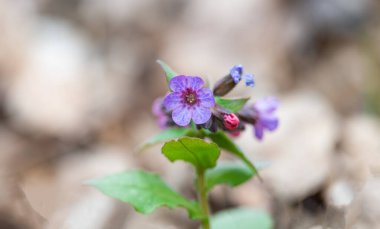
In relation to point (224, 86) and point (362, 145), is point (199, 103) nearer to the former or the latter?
point (224, 86)

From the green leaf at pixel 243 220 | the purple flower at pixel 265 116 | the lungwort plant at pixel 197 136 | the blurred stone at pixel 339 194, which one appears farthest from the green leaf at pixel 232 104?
the blurred stone at pixel 339 194

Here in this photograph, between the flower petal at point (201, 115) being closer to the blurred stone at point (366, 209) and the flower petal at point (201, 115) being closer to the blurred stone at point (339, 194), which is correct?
the blurred stone at point (366, 209)

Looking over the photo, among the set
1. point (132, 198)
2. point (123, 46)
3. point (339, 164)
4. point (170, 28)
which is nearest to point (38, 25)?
point (123, 46)

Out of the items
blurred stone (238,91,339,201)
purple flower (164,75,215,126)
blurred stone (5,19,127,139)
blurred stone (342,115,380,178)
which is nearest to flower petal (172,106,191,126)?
purple flower (164,75,215,126)

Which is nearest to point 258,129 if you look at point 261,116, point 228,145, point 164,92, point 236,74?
point 261,116

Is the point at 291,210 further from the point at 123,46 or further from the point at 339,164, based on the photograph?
the point at 123,46

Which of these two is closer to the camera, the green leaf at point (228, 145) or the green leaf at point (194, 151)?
the green leaf at point (194, 151)

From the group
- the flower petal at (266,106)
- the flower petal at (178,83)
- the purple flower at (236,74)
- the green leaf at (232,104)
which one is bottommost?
the flower petal at (178,83)

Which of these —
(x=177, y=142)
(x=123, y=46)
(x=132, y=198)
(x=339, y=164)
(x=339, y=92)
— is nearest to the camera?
(x=177, y=142)
